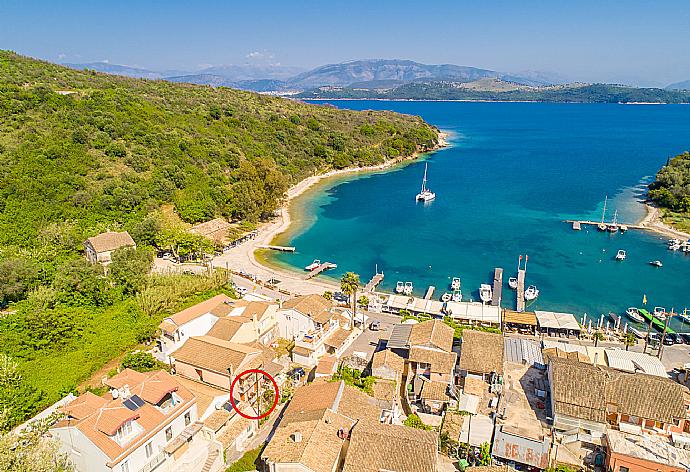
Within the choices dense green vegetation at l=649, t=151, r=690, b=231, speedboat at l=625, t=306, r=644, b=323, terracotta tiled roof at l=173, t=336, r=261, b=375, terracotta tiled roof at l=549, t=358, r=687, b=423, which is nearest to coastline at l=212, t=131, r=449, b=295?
terracotta tiled roof at l=173, t=336, r=261, b=375

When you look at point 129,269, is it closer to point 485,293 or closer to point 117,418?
point 117,418

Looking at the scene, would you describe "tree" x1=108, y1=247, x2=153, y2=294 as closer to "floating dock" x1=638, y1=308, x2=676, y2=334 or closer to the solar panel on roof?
the solar panel on roof

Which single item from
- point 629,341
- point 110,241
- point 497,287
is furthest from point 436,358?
point 110,241

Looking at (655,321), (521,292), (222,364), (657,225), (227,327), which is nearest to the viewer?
(222,364)

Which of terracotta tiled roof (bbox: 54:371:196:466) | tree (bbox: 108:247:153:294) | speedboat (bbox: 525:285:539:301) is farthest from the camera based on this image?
speedboat (bbox: 525:285:539:301)

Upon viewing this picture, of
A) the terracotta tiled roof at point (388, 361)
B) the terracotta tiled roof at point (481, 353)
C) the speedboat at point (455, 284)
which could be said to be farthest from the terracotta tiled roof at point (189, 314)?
the speedboat at point (455, 284)

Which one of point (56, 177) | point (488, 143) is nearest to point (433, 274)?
point (56, 177)

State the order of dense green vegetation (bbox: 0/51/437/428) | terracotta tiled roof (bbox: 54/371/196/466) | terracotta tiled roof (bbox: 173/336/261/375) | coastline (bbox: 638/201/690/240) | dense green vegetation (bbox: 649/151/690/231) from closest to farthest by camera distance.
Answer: terracotta tiled roof (bbox: 54/371/196/466) → terracotta tiled roof (bbox: 173/336/261/375) → dense green vegetation (bbox: 0/51/437/428) → coastline (bbox: 638/201/690/240) → dense green vegetation (bbox: 649/151/690/231)

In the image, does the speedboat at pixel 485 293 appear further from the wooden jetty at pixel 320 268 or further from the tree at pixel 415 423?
the tree at pixel 415 423
